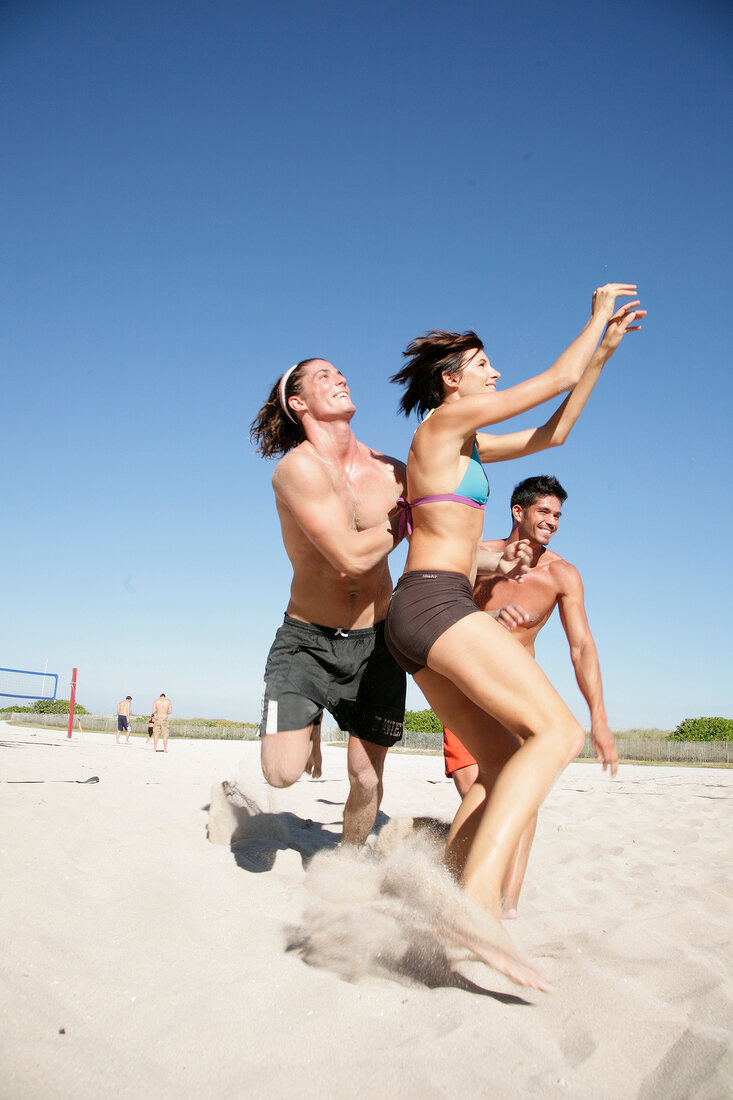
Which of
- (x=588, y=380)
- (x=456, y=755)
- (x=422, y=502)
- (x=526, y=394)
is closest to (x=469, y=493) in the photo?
(x=422, y=502)

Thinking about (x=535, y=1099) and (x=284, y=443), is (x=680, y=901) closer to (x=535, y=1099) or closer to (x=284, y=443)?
(x=535, y=1099)

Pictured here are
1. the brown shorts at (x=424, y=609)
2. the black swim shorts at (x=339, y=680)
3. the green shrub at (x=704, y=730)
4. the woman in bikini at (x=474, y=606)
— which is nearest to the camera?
the woman in bikini at (x=474, y=606)

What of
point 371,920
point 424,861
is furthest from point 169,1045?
point 424,861

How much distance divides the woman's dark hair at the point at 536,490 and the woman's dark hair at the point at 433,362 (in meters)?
1.29

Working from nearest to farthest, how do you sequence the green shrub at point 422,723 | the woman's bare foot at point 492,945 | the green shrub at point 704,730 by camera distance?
the woman's bare foot at point 492,945 < the green shrub at point 704,730 < the green shrub at point 422,723

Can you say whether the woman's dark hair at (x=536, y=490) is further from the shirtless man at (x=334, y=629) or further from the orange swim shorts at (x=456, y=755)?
the orange swim shorts at (x=456, y=755)

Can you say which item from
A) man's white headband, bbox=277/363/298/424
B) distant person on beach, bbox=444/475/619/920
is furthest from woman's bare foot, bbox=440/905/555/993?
man's white headband, bbox=277/363/298/424

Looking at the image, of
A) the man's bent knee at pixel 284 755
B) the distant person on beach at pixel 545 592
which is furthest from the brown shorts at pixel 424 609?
the distant person on beach at pixel 545 592

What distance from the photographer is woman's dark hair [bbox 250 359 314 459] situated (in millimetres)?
4035

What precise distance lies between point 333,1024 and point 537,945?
1.06m

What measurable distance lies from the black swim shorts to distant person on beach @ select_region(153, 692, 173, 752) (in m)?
14.3

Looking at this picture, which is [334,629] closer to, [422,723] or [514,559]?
[514,559]

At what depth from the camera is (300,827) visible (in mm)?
4891

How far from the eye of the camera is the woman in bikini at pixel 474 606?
2.13 meters
